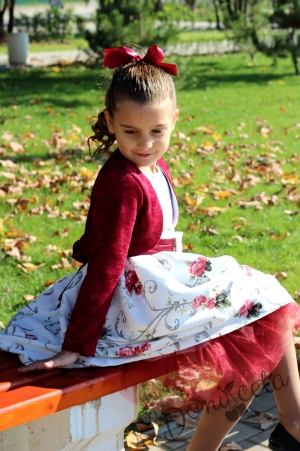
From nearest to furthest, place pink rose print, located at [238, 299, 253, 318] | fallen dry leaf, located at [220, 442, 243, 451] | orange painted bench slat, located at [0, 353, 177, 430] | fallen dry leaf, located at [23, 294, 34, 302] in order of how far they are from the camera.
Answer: orange painted bench slat, located at [0, 353, 177, 430] → pink rose print, located at [238, 299, 253, 318] → fallen dry leaf, located at [220, 442, 243, 451] → fallen dry leaf, located at [23, 294, 34, 302]

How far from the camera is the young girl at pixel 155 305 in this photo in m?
2.34

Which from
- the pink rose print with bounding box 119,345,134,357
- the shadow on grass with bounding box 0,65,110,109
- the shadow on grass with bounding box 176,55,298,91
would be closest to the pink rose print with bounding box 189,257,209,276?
the pink rose print with bounding box 119,345,134,357

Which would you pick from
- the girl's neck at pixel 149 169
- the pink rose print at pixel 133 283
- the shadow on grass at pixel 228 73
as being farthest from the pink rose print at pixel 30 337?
the shadow on grass at pixel 228 73

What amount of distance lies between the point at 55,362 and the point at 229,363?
591 millimetres

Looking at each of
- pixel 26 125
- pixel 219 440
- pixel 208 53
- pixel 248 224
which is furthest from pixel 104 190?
pixel 208 53

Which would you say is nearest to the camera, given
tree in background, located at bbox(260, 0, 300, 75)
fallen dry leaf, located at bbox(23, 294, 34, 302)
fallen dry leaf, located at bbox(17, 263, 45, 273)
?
fallen dry leaf, located at bbox(23, 294, 34, 302)

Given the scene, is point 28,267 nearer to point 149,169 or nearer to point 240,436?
point 240,436

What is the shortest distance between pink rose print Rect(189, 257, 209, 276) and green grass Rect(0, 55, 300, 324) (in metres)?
0.80

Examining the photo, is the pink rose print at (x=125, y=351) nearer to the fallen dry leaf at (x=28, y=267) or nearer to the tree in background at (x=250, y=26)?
the fallen dry leaf at (x=28, y=267)

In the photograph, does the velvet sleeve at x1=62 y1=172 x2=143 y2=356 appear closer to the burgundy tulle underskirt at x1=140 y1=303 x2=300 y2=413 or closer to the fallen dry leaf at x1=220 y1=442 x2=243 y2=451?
the burgundy tulle underskirt at x1=140 y1=303 x2=300 y2=413

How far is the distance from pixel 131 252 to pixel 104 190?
240mm

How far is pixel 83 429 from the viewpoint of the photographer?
233 cm

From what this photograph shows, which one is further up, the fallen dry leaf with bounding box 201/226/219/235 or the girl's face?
the girl's face

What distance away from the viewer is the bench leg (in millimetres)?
2314
